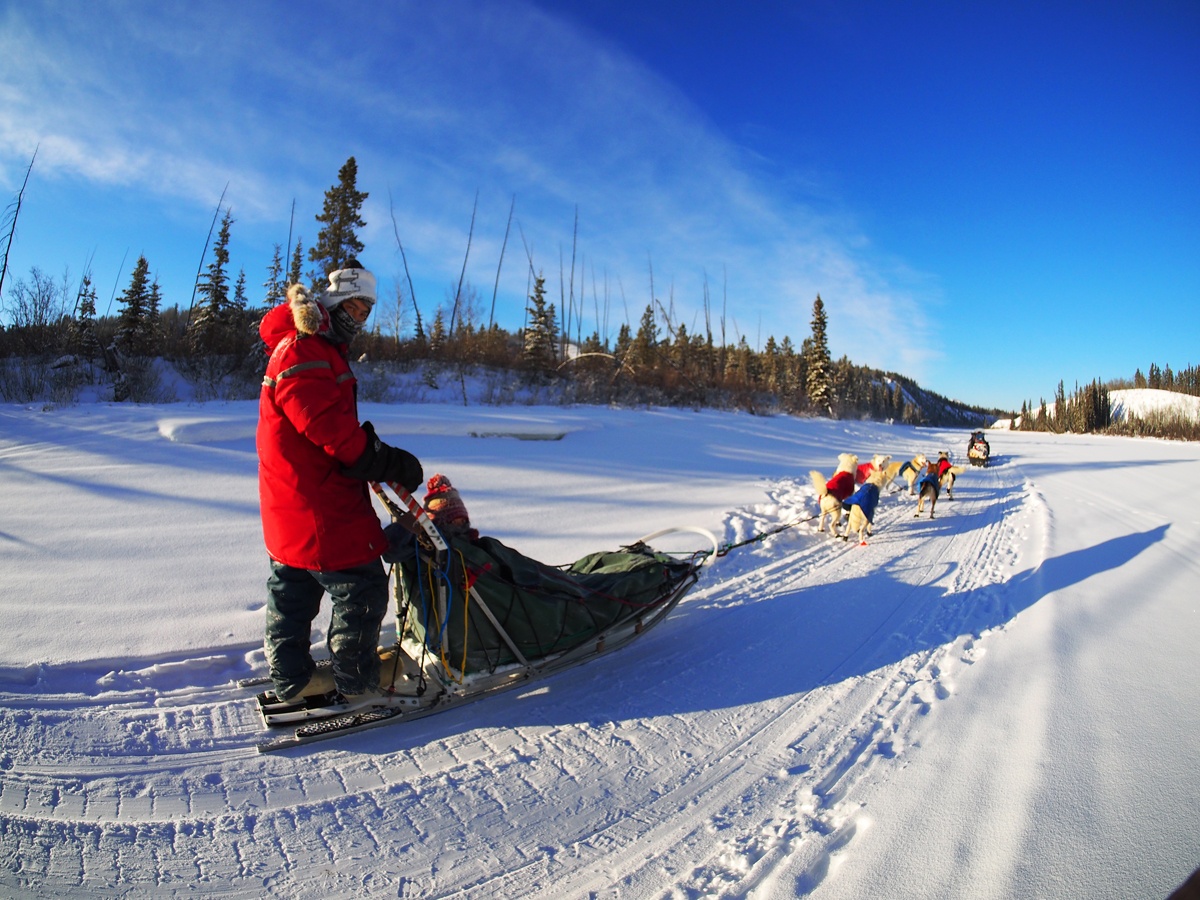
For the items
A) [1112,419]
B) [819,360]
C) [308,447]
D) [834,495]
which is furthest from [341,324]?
[1112,419]

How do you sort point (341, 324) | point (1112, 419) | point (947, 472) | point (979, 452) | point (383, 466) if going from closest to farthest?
point (383, 466) < point (341, 324) < point (947, 472) < point (979, 452) < point (1112, 419)

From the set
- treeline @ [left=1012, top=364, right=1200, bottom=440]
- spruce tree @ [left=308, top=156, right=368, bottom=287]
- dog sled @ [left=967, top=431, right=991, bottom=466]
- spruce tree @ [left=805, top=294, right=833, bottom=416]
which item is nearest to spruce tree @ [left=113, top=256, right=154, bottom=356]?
spruce tree @ [left=308, top=156, right=368, bottom=287]

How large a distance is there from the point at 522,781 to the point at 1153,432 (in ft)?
166

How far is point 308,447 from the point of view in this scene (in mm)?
2633

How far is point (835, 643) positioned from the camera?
3.97 metres

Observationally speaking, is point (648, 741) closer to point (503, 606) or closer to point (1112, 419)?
point (503, 606)

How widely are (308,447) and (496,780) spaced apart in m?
1.65

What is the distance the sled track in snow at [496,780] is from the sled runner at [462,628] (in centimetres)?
11

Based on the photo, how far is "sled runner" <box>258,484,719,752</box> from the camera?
2895 mm

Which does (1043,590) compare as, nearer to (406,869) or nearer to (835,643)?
(835,643)

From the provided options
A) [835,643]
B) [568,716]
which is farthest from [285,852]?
[835,643]

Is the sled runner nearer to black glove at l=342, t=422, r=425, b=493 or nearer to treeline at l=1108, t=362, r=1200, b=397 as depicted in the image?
black glove at l=342, t=422, r=425, b=493

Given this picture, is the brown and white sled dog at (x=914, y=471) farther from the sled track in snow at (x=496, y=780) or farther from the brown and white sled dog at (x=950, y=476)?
the sled track in snow at (x=496, y=780)

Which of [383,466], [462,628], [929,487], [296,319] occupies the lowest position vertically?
[462,628]
